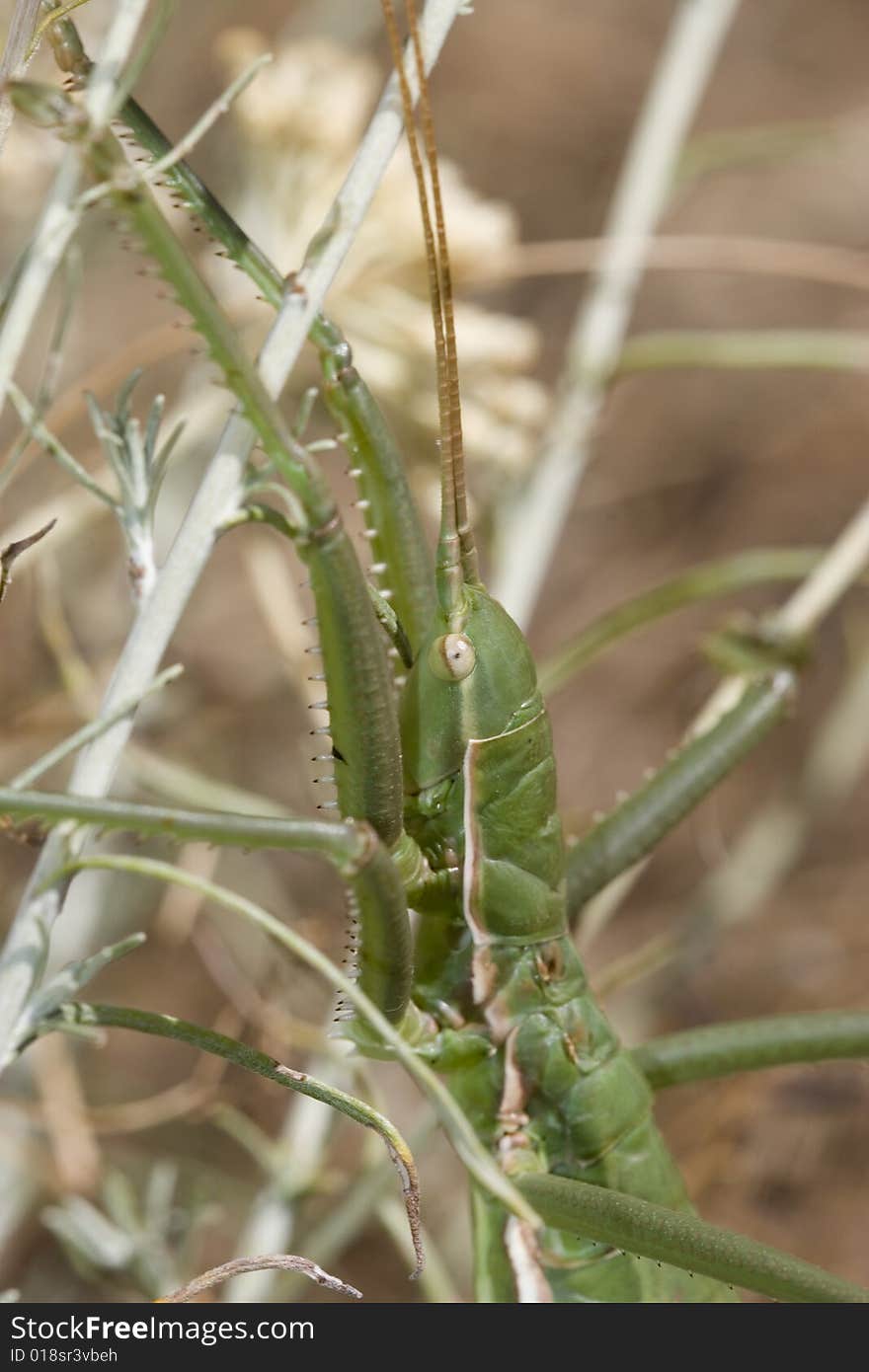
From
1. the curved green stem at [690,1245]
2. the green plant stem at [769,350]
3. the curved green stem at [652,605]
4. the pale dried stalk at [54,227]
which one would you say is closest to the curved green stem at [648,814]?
the curved green stem at [652,605]

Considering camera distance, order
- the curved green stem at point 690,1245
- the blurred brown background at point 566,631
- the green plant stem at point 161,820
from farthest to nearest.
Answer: the blurred brown background at point 566,631
the curved green stem at point 690,1245
the green plant stem at point 161,820

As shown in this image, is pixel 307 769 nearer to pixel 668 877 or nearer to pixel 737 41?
pixel 668 877

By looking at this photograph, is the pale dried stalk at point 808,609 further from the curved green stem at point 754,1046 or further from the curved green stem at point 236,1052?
the curved green stem at point 236,1052

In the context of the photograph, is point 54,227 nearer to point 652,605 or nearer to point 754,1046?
point 652,605

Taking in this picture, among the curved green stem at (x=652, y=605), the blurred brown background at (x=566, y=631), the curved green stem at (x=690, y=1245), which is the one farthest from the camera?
the blurred brown background at (x=566, y=631)

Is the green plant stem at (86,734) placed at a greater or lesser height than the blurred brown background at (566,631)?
lesser

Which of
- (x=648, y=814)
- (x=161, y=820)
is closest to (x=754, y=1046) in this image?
(x=648, y=814)

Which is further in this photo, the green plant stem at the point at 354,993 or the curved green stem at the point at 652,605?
the curved green stem at the point at 652,605

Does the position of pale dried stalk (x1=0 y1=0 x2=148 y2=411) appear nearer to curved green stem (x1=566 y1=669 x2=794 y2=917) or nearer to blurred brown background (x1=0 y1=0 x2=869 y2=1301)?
blurred brown background (x1=0 y1=0 x2=869 y2=1301)
